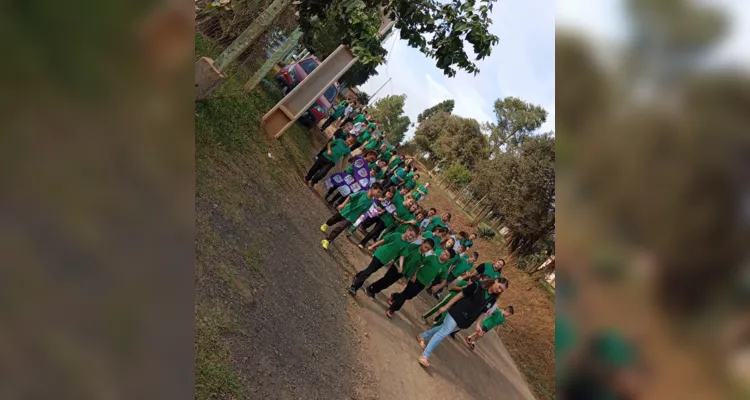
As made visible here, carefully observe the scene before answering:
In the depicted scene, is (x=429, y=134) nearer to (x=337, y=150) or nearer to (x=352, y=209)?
(x=337, y=150)

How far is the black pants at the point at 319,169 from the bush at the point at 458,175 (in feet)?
85.0

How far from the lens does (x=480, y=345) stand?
1181 cm

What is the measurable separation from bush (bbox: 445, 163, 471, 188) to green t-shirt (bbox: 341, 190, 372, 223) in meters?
28.1

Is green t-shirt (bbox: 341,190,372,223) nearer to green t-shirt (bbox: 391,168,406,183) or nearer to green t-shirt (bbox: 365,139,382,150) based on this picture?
green t-shirt (bbox: 391,168,406,183)

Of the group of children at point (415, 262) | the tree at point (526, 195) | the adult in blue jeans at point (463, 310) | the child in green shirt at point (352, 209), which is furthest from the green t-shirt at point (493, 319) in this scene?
the tree at point (526, 195)

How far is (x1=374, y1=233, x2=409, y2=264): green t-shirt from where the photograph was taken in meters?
7.93

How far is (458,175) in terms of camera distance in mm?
37469

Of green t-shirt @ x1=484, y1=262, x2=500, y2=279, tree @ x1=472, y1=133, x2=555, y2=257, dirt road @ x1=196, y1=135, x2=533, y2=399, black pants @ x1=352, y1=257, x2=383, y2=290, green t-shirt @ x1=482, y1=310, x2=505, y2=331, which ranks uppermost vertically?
tree @ x1=472, y1=133, x2=555, y2=257

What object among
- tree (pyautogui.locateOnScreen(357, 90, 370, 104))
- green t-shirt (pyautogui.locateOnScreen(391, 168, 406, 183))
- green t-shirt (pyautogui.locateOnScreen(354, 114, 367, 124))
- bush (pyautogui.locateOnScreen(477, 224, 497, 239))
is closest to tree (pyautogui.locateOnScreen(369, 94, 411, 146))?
tree (pyautogui.locateOnScreen(357, 90, 370, 104))

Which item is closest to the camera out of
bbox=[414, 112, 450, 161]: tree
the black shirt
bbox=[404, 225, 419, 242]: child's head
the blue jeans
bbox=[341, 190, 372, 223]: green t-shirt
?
the blue jeans
